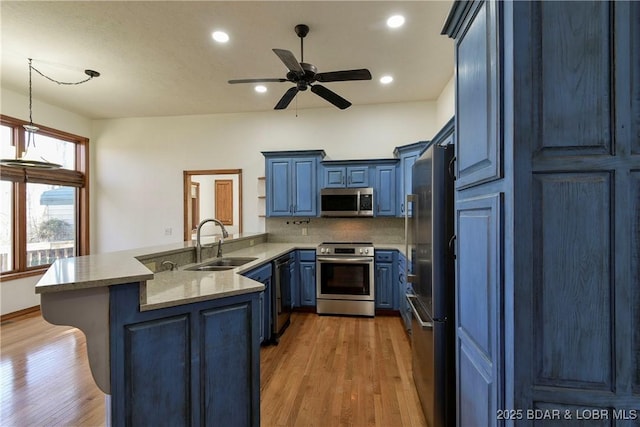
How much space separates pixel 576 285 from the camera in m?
0.85

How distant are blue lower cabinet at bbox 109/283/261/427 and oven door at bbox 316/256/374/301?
2.35 meters

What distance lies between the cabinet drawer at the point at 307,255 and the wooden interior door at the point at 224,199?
367cm

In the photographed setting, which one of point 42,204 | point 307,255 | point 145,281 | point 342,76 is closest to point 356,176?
point 307,255

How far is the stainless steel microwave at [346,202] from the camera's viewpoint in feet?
14.2

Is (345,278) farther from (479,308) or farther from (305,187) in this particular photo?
(479,308)

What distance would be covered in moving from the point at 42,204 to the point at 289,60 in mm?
4859

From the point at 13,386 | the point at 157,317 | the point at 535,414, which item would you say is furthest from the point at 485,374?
the point at 13,386

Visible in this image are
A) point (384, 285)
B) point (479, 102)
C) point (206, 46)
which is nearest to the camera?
point (479, 102)

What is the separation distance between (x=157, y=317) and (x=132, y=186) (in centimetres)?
478

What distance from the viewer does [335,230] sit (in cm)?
486

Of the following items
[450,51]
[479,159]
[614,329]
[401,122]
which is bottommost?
[614,329]

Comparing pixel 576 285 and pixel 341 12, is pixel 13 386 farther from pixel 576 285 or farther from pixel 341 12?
pixel 341 12

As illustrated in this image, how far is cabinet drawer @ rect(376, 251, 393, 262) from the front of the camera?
4.01 meters

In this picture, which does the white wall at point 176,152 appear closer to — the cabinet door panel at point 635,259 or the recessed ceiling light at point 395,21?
the recessed ceiling light at point 395,21
